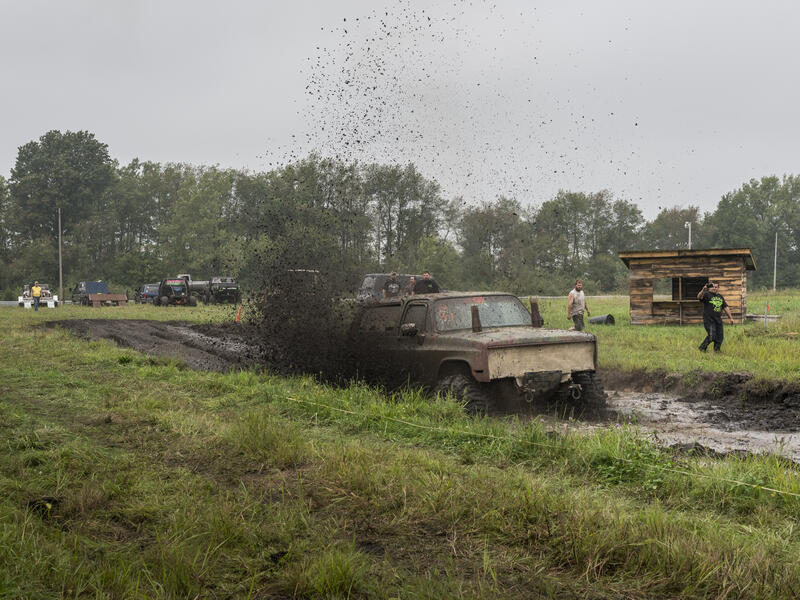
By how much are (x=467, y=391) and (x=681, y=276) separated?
2047 cm

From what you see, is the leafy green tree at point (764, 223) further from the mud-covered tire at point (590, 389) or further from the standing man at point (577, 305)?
the mud-covered tire at point (590, 389)

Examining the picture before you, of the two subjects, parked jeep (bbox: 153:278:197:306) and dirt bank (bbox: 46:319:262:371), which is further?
parked jeep (bbox: 153:278:197:306)

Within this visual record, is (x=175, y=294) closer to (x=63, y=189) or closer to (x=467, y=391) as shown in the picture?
(x=467, y=391)

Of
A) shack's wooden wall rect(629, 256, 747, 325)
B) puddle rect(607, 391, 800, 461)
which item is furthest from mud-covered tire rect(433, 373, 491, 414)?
shack's wooden wall rect(629, 256, 747, 325)

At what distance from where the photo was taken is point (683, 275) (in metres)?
26.7

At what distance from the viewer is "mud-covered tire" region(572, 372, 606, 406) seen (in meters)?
9.68

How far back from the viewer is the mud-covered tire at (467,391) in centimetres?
881

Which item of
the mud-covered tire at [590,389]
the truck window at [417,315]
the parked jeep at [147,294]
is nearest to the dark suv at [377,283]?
the truck window at [417,315]

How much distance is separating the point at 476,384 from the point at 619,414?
95.6 inches

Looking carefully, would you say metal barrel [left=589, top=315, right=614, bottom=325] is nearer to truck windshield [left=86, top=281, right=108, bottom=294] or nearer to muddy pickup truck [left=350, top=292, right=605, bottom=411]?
muddy pickup truck [left=350, top=292, right=605, bottom=411]

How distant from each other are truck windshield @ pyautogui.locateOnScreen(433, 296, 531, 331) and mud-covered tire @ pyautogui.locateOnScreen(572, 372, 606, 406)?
1.20m

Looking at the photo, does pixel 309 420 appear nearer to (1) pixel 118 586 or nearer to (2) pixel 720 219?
(1) pixel 118 586

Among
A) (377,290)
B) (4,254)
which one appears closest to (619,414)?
(377,290)

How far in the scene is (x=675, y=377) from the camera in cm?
1305
